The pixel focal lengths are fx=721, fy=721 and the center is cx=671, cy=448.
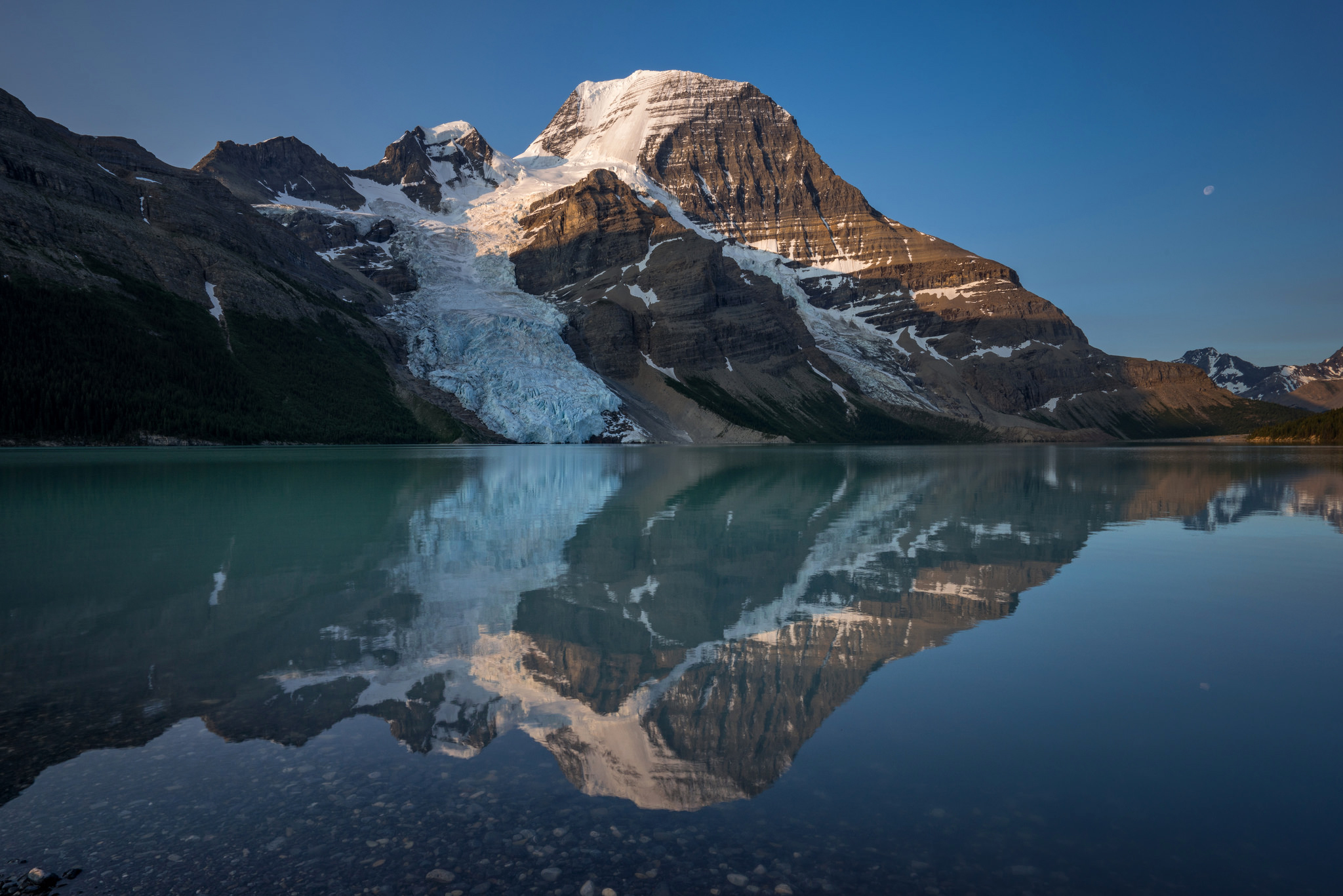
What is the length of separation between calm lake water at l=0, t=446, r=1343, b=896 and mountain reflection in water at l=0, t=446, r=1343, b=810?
8cm

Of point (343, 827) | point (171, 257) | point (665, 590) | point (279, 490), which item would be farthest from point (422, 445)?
point (343, 827)

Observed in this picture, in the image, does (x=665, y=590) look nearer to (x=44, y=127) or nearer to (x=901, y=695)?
(x=901, y=695)

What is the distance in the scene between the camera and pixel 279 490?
1351 inches

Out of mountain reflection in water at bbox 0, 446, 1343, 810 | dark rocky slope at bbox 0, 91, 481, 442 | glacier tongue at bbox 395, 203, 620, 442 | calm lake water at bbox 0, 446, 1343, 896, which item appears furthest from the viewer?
glacier tongue at bbox 395, 203, 620, 442

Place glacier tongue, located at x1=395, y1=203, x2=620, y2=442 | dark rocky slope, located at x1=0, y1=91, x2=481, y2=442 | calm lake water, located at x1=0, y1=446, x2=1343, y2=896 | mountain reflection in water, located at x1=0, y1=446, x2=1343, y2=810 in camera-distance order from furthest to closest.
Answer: glacier tongue, located at x1=395, y1=203, x2=620, y2=442
dark rocky slope, located at x1=0, y1=91, x2=481, y2=442
mountain reflection in water, located at x1=0, y1=446, x2=1343, y2=810
calm lake water, located at x1=0, y1=446, x2=1343, y2=896

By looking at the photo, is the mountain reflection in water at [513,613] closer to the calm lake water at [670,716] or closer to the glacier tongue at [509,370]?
the calm lake water at [670,716]

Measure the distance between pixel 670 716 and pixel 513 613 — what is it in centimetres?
518

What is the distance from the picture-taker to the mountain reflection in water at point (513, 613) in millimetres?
7664

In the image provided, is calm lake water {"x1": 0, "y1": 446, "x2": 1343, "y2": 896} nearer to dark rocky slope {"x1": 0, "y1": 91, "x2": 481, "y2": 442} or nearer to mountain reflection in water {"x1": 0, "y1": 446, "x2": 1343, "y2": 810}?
mountain reflection in water {"x1": 0, "y1": 446, "x2": 1343, "y2": 810}

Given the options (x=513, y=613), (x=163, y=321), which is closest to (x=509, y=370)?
(x=163, y=321)

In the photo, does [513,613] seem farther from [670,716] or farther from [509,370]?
A: [509,370]

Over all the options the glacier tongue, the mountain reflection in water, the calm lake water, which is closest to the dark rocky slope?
the glacier tongue

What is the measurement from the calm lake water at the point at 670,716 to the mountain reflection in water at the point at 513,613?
8 cm

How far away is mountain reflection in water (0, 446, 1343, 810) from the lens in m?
7.66
